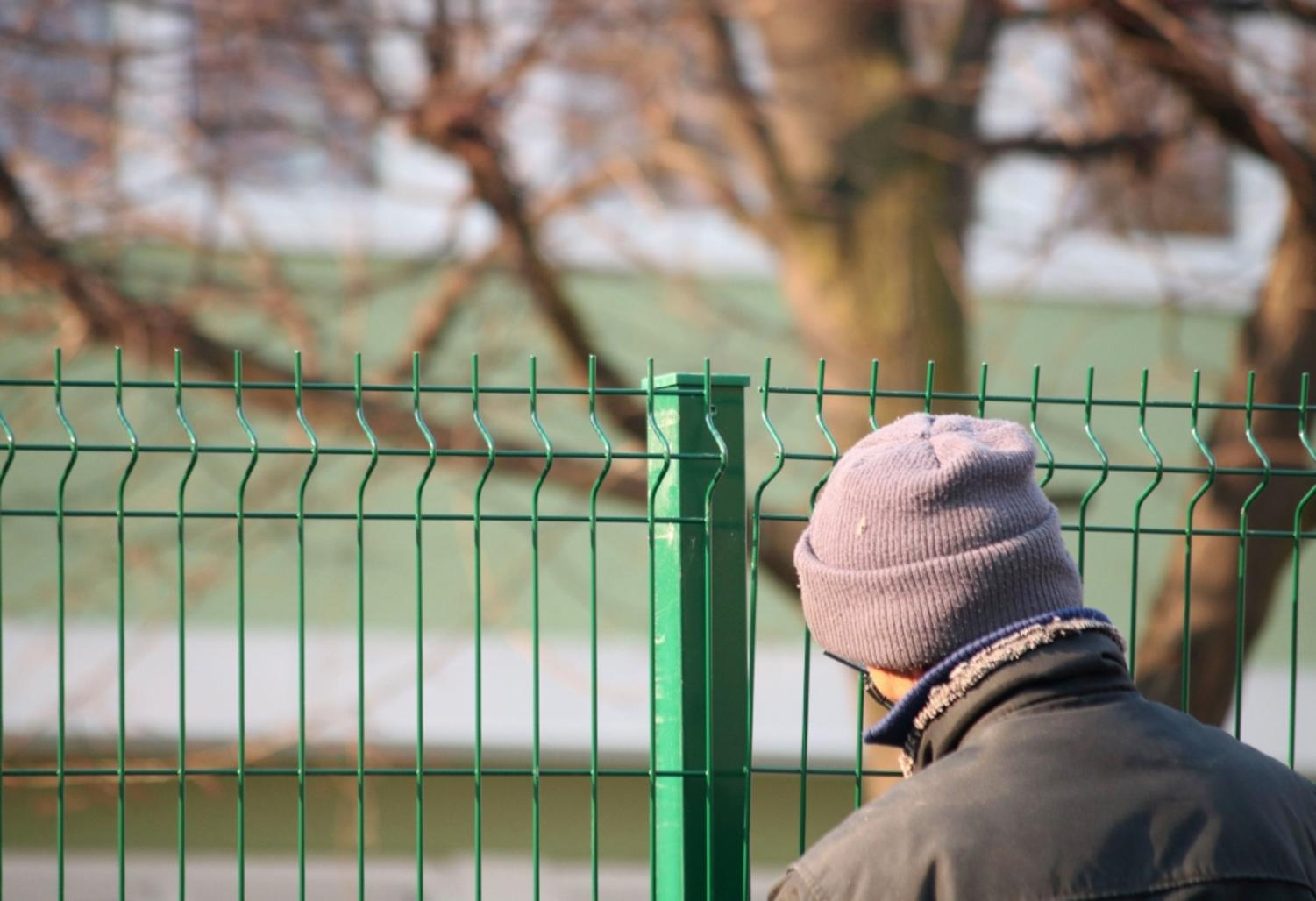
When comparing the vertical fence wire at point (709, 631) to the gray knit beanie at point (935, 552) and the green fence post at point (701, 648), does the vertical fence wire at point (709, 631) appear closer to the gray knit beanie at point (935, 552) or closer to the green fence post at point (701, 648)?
the green fence post at point (701, 648)

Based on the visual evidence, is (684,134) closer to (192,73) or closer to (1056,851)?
(192,73)

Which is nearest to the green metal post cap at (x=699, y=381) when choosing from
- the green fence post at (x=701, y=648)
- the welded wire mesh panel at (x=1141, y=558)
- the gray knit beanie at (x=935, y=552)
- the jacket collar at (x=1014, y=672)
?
the green fence post at (x=701, y=648)

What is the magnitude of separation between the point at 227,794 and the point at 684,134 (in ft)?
13.7

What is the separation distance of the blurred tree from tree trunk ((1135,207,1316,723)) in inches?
0.4

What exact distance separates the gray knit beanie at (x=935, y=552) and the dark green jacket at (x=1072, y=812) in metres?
0.07

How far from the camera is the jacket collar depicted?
153 cm

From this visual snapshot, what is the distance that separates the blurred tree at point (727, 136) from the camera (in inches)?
199

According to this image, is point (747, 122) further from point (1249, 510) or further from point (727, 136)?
point (1249, 510)

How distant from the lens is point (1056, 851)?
144 centimetres

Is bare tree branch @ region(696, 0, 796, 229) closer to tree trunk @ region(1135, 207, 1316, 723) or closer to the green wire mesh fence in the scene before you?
the green wire mesh fence

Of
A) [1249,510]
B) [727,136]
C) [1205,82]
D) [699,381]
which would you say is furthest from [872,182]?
[699,381]

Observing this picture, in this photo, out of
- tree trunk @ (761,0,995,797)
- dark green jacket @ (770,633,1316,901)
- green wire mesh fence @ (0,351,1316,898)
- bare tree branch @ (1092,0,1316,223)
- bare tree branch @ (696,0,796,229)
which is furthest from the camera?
green wire mesh fence @ (0,351,1316,898)

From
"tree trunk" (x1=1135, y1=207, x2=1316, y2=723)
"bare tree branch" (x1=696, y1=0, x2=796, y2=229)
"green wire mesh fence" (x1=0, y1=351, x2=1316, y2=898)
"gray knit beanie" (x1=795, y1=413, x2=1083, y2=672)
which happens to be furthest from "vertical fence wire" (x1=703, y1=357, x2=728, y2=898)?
"green wire mesh fence" (x1=0, y1=351, x2=1316, y2=898)

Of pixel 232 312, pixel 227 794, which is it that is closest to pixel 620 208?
pixel 232 312
